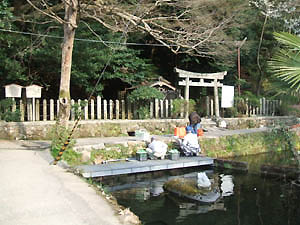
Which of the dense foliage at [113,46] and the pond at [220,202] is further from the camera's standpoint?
the dense foliage at [113,46]

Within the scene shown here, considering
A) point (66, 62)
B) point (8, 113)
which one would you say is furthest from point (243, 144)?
point (8, 113)

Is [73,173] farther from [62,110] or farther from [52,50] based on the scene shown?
[52,50]

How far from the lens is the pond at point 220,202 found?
263 inches

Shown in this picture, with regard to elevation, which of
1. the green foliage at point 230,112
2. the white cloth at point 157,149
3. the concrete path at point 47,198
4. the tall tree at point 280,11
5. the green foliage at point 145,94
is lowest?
the concrete path at point 47,198

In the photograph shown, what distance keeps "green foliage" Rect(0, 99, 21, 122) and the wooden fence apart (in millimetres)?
217

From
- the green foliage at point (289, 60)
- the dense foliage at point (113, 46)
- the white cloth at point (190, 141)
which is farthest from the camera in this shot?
the dense foliage at point (113, 46)

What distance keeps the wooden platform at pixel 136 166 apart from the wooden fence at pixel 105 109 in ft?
6.92

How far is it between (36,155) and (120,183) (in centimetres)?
248

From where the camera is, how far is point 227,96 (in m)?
17.0

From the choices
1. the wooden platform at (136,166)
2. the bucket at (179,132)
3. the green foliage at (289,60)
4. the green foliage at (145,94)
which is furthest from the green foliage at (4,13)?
the green foliage at (289,60)

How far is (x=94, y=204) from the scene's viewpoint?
532 centimetres

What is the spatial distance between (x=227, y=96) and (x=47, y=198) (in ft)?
43.2

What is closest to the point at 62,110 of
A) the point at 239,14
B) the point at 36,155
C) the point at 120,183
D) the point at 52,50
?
the point at 36,155

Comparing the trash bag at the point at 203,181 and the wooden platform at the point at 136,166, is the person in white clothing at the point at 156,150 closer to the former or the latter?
Answer: the wooden platform at the point at 136,166
